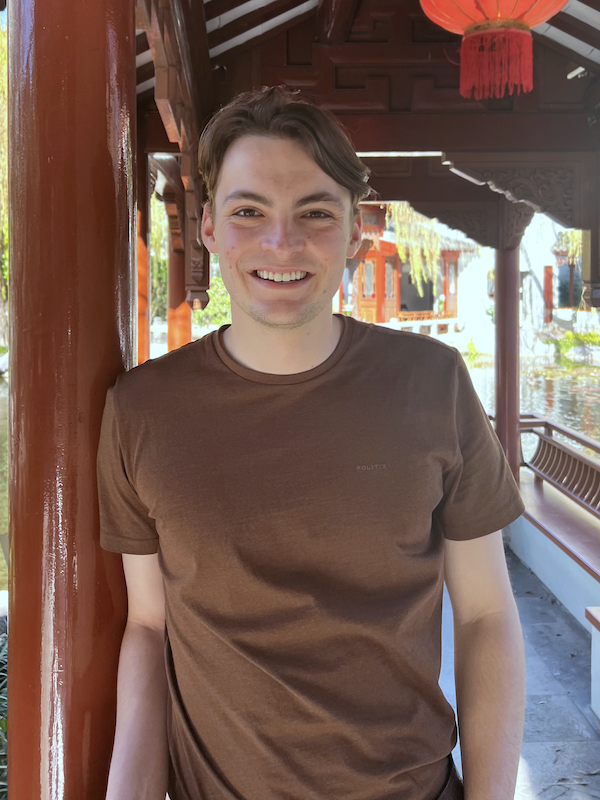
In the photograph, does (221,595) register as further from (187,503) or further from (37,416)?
(37,416)

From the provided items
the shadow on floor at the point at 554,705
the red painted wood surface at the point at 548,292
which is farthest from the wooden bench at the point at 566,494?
the red painted wood surface at the point at 548,292

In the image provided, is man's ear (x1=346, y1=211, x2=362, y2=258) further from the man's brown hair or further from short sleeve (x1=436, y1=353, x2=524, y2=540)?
short sleeve (x1=436, y1=353, x2=524, y2=540)

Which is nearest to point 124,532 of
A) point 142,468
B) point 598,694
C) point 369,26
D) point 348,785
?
point 142,468

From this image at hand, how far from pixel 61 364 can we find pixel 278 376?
27 centimetres

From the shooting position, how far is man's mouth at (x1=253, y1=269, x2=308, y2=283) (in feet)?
3.24

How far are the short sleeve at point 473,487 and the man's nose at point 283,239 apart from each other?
278 mm

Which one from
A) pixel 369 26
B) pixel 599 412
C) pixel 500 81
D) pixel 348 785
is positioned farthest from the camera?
pixel 599 412

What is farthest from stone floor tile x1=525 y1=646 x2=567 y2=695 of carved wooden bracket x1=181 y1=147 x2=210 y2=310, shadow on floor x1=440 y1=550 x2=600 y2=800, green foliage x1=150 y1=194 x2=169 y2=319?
green foliage x1=150 y1=194 x2=169 y2=319

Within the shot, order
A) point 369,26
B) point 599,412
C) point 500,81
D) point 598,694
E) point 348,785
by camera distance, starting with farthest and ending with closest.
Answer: point 599,412, point 369,26, point 598,694, point 500,81, point 348,785

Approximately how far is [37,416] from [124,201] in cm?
31

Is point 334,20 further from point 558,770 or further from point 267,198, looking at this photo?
point 558,770

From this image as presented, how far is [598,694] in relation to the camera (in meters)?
3.15

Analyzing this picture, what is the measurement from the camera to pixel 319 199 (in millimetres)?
1014

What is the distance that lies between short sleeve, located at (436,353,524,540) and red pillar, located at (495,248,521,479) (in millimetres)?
4651
